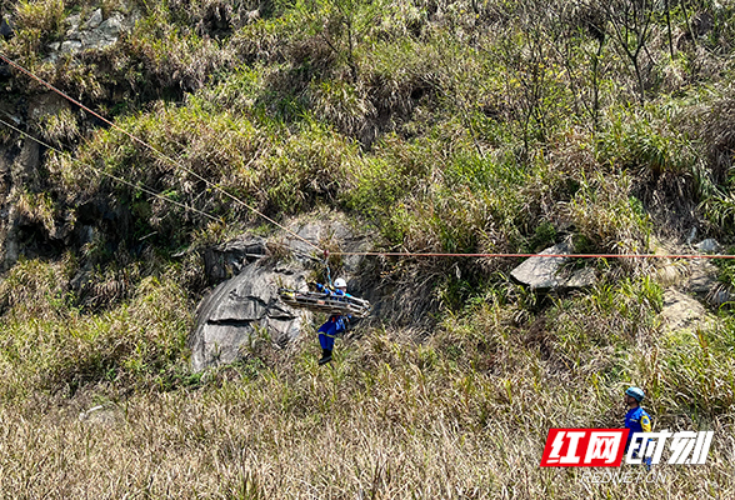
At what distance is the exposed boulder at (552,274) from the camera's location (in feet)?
21.1

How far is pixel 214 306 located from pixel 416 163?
4.40 m

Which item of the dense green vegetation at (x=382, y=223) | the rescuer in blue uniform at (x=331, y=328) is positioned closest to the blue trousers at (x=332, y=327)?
the rescuer in blue uniform at (x=331, y=328)

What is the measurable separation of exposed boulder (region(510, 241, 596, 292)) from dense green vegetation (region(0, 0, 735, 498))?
0.66 ft

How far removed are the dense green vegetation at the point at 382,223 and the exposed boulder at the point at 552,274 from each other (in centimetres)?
20

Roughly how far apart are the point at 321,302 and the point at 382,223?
10.9 feet

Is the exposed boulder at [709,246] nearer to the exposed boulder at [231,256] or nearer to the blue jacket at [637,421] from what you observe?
the blue jacket at [637,421]

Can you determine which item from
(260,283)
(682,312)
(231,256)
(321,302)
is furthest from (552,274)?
(231,256)

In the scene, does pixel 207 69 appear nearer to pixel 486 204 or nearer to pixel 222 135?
pixel 222 135

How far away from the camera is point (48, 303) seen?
443 inches

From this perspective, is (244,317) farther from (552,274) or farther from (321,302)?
(552,274)

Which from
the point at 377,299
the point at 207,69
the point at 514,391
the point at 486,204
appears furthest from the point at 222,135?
the point at 514,391

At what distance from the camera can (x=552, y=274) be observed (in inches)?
264

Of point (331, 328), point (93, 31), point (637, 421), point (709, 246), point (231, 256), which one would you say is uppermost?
point (709, 246)

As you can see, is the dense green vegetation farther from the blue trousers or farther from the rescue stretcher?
the rescue stretcher
